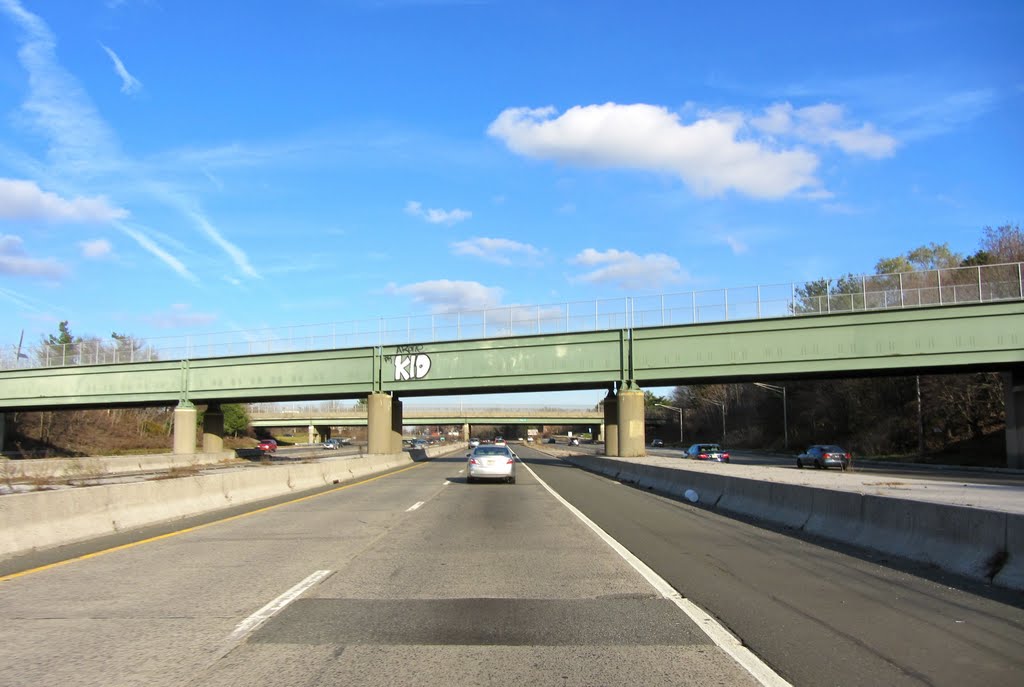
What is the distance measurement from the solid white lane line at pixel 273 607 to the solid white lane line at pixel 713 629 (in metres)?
4.06

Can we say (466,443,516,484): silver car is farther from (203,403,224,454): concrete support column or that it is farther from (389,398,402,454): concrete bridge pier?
(203,403,224,454): concrete support column

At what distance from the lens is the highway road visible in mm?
5781

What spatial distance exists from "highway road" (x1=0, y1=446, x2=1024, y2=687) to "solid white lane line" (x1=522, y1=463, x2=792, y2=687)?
3 cm

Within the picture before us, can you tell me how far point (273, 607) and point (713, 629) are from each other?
4.35 meters

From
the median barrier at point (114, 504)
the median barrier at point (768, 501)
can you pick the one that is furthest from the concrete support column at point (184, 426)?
the median barrier at point (768, 501)

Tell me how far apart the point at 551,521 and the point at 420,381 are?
36.0 meters

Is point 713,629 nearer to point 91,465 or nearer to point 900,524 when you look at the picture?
point 900,524

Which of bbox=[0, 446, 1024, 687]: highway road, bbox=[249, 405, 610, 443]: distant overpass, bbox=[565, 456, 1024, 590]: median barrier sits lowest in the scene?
bbox=[0, 446, 1024, 687]: highway road

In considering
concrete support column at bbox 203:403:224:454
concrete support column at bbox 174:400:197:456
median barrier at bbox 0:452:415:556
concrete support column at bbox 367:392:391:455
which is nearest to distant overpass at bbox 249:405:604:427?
concrete support column at bbox 203:403:224:454

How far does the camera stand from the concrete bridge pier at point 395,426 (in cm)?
5453

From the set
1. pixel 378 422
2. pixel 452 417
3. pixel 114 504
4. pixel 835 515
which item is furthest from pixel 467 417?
pixel 835 515

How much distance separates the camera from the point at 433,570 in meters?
10.2

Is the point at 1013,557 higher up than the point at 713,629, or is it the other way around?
the point at 1013,557

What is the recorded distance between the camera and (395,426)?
183 ft
